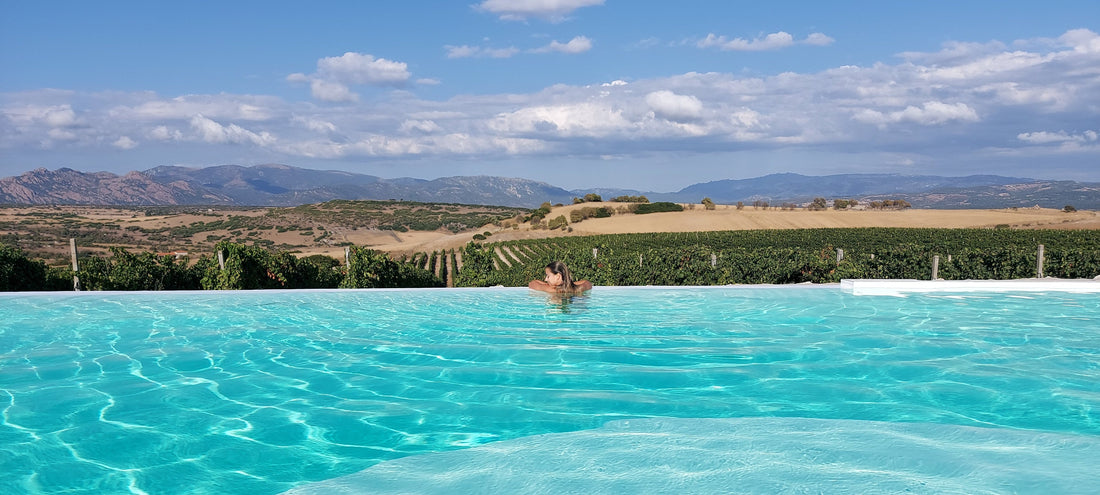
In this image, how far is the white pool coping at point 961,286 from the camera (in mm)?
12328

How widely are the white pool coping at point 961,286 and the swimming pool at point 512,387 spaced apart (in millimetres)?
1350

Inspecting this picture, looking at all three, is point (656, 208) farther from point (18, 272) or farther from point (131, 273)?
point (18, 272)

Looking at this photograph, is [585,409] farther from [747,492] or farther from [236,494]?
[236,494]

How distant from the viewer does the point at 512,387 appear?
6332mm

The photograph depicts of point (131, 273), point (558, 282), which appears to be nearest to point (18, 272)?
point (131, 273)

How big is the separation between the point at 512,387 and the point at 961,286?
390 inches

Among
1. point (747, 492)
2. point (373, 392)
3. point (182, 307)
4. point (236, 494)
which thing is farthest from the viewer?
point (182, 307)

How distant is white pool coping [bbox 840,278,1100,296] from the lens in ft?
40.4

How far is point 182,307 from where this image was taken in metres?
11.3

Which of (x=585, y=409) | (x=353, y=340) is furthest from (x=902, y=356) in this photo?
(x=353, y=340)

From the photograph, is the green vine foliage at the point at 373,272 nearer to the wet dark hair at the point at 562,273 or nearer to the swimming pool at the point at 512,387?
the swimming pool at the point at 512,387

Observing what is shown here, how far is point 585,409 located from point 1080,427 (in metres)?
3.55

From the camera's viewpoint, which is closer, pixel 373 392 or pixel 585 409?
pixel 585 409

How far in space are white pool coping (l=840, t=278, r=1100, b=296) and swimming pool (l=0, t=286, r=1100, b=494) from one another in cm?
135
